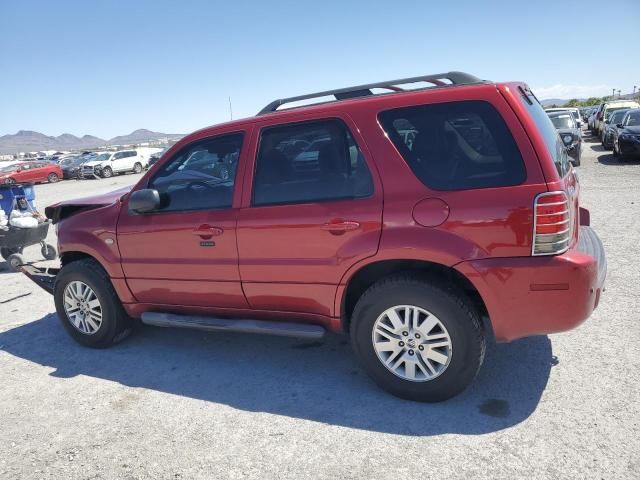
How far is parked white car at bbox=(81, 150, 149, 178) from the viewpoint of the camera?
102 ft

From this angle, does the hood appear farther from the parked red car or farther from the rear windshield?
the parked red car

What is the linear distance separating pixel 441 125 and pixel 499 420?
1.80 m

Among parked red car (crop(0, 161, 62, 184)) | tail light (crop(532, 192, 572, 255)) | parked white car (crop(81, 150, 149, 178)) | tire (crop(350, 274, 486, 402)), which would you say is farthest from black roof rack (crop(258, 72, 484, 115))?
parked white car (crop(81, 150, 149, 178))

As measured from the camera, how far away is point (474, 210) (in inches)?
110

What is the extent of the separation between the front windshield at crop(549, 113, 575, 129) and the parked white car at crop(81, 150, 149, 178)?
1052 inches

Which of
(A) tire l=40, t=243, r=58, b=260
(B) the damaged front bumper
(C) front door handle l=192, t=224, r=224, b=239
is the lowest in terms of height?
(A) tire l=40, t=243, r=58, b=260

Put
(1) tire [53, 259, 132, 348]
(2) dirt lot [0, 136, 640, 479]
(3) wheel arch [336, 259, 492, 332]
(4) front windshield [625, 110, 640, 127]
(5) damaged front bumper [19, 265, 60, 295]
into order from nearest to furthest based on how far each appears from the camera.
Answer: (2) dirt lot [0, 136, 640, 479] → (3) wheel arch [336, 259, 492, 332] → (1) tire [53, 259, 132, 348] → (5) damaged front bumper [19, 265, 60, 295] → (4) front windshield [625, 110, 640, 127]

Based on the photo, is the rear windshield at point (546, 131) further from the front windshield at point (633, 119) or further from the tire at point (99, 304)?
the front windshield at point (633, 119)

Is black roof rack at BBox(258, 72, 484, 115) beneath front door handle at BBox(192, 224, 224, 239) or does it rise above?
above

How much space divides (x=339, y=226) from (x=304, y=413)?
123cm

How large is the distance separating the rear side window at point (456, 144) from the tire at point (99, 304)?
9.36 ft

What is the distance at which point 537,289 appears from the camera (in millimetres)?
2760

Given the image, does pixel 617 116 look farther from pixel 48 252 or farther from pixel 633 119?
pixel 48 252

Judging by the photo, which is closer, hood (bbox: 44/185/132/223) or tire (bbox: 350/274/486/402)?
tire (bbox: 350/274/486/402)
